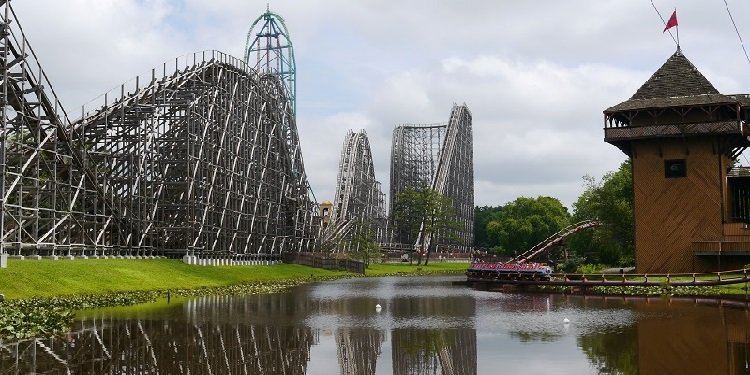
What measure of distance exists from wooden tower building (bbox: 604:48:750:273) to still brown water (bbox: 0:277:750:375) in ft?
48.6

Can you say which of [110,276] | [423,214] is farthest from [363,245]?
[110,276]

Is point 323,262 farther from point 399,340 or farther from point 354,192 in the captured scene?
point 399,340

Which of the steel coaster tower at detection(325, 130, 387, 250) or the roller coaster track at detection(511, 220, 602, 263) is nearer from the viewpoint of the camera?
the roller coaster track at detection(511, 220, 602, 263)

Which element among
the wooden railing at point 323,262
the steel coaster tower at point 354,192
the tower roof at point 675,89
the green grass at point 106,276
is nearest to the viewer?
the green grass at point 106,276

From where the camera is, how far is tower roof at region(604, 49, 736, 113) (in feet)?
149

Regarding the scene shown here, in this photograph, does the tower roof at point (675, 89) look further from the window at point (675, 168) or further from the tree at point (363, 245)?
the tree at point (363, 245)

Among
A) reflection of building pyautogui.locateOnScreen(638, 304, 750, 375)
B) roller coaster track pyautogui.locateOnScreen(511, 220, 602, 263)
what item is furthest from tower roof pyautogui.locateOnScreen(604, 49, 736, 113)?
reflection of building pyautogui.locateOnScreen(638, 304, 750, 375)

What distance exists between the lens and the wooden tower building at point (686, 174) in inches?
1727

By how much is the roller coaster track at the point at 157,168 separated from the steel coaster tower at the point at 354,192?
31.1 ft

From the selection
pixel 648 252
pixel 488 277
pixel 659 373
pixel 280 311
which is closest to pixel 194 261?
pixel 488 277

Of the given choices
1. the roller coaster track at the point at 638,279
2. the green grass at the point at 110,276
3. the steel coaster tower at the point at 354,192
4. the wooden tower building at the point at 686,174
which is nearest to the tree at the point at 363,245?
the steel coaster tower at the point at 354,192

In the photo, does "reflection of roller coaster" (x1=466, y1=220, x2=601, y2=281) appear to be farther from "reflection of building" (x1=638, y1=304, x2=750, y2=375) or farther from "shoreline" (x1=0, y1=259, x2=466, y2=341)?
"reflection of building" (x1=638, y1=304, x2=750, y2=375)

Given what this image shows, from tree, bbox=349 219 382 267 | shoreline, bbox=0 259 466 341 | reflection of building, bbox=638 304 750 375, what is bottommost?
reflection of building, bbox=638 304 750 375

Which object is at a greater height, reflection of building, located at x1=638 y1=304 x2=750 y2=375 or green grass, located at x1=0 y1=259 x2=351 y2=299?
green grass, located at x1=0 y1=259 x2=351 y2=299
